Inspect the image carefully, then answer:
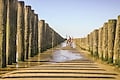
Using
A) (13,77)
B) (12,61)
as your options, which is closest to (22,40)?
(12,61)

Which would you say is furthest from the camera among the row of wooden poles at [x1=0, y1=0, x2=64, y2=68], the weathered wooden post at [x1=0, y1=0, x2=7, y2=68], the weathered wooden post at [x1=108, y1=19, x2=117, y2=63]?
the weathered wooden post at [x1=108, y1=19, x2=117, y2=63]

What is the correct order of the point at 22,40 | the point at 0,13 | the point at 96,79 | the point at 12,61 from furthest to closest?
the point at 22,40, the point at 12,61, the point at 0,13, the point at 96,79

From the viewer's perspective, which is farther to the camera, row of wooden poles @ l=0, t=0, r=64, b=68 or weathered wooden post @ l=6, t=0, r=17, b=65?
weathered wooden post @ l=6, t=0, r=17, b=65

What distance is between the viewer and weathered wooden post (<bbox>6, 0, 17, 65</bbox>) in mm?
17297

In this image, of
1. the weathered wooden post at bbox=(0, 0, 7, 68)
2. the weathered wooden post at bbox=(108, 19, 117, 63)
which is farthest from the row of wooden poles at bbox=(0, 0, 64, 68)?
the weathered wooden post at bbox=(108, 19, 117, 63)

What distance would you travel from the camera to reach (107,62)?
2061 cm

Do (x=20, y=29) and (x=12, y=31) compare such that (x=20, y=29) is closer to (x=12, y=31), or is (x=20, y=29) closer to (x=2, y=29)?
(x=12, y=31)

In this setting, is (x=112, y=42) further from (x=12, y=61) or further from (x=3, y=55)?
(x=3, y=55)

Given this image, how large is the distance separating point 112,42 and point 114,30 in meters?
0.75

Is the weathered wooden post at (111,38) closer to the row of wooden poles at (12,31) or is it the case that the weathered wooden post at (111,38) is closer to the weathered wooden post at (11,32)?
the row of wooden poles at (12,31)

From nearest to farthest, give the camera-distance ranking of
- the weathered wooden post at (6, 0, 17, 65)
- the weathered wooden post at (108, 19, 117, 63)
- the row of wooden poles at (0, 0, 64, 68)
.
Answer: the row of wooden poles at (0, 0, 64, 68)
the weathered wooden post at (6, 0, 17, 65)
the weathered wooden post at (108, 19, 117, 63)

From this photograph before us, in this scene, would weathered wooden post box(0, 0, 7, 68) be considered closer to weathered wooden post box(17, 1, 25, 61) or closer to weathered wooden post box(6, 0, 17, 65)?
weathered wooden post box(6, 0, 17, 65)

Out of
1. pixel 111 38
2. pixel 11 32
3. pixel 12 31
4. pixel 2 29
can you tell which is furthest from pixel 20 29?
A: pixel 111 38

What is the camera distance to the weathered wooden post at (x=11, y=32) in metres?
17.3
